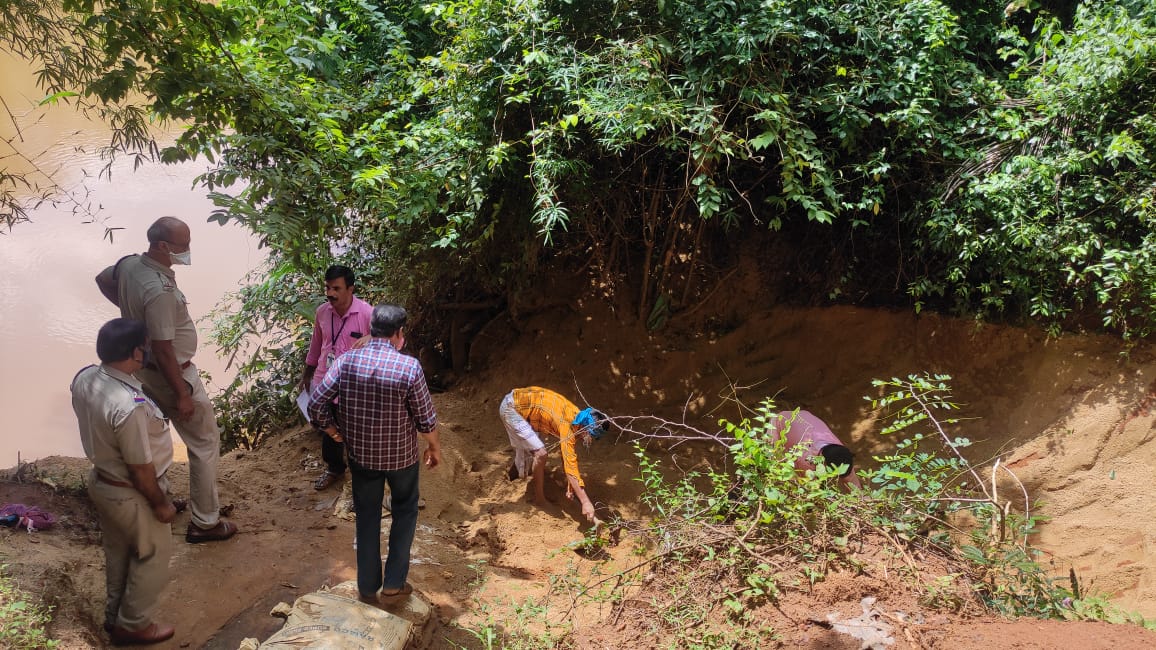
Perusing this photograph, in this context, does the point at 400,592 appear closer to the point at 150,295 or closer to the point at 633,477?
the point at 150,295

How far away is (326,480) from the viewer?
170 inches

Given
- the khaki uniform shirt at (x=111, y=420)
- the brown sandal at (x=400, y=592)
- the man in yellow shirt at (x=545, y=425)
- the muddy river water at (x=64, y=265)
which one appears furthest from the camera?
the muddy river water at (x=64, y=265)

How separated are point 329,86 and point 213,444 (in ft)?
8.85

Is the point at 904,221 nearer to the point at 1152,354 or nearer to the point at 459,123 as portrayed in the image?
the point at 1152,354

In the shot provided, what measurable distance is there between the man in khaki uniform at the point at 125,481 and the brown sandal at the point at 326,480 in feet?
4.52

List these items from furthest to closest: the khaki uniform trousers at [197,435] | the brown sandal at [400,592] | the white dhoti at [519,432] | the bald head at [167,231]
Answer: the white dhoti at [519,432]
the khaki uniform trousers at [197,435]
the bald head at [167,231]
the brown sandal at [400,592]

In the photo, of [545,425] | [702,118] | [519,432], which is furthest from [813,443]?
[702,118]

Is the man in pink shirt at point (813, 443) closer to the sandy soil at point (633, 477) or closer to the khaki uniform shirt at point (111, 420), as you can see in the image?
the sandy soil at point (633, 477)

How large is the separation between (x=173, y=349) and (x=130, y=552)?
97 cm

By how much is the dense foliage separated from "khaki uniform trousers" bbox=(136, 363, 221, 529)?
0.93 meters

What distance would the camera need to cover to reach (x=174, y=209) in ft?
44.2

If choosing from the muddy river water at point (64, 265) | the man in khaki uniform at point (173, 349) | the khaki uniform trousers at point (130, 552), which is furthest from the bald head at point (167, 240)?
the muddy river water at point (64, 265)

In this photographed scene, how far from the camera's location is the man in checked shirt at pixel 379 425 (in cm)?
288

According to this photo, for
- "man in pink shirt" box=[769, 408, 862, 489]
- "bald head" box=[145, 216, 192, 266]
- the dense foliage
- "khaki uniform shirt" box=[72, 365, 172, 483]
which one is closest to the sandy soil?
the dense foliage
